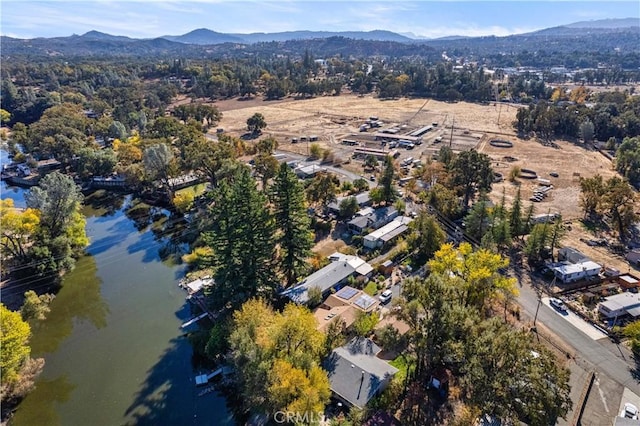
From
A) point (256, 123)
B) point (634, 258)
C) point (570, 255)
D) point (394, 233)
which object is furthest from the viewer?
point (256, 123)

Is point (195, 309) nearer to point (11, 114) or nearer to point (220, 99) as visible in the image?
point (11, 114)

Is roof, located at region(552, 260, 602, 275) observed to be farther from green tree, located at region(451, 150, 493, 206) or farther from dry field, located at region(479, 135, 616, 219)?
green tree, located at region(451, 150, 493, 206)

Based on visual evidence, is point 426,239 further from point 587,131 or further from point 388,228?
point 587,131

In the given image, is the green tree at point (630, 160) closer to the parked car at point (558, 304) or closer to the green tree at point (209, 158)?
the parked car at point (558, 304)

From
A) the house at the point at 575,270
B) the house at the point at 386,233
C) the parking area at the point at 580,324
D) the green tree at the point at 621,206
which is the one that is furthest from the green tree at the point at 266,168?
the green tree at the point at 621,206

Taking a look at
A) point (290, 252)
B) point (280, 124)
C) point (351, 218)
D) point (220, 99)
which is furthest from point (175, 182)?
point (220, 99)

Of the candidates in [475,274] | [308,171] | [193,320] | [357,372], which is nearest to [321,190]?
[308,171]
